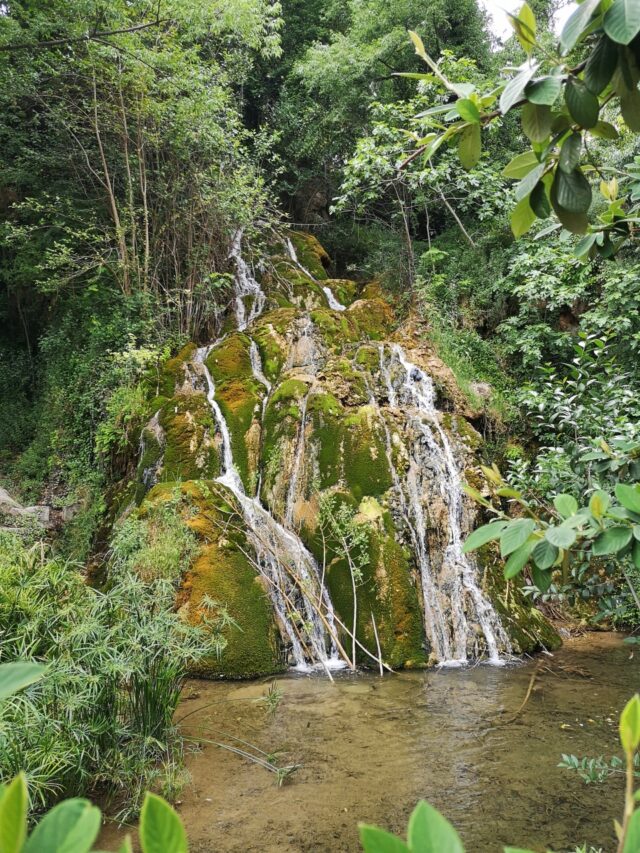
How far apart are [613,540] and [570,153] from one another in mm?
789

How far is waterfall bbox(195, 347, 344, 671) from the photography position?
5543mm

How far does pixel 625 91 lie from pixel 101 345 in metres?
9.52

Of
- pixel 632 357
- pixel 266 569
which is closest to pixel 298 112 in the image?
pixel 632 357

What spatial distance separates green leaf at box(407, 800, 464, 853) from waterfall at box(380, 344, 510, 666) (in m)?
5.62

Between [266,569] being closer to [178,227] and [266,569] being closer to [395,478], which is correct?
[395,478]

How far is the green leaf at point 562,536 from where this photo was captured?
110 cm

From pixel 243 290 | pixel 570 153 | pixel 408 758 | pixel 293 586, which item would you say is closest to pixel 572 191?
pixel 570 153

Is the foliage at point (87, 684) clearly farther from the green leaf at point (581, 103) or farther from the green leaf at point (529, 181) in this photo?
the green leaf at point (581, 103)

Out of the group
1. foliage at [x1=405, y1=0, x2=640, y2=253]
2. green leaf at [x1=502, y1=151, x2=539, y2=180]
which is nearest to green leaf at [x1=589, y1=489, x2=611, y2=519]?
foliage at [x1=405, y1=0, x2=640, y2=253]

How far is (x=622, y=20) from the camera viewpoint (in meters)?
0.90

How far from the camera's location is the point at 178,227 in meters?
10.7

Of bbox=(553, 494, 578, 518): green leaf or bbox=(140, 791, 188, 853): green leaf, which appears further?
bbox=(553, 494, 578, 518): green leaf

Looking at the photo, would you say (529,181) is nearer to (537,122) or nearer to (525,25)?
(537,122)

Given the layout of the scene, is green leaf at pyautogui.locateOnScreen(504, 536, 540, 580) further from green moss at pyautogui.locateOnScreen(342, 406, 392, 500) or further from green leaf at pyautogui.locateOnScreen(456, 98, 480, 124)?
green moss at pyautogui.locateOnScreen(342, 406, 392, 500)
